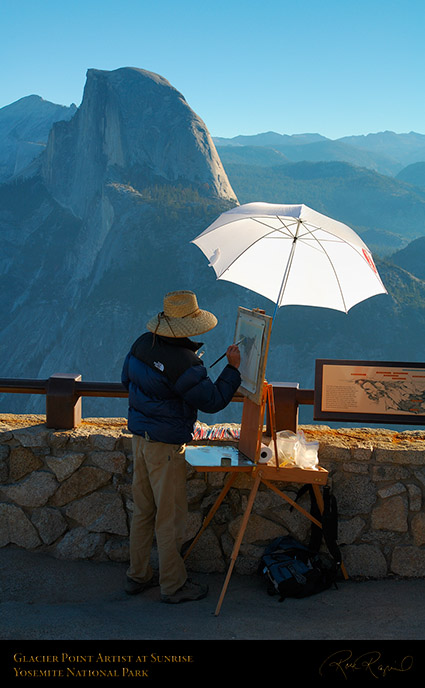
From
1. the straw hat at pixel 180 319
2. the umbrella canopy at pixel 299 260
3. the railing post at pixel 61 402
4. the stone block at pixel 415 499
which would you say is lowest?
the stone block at pixel 415 499

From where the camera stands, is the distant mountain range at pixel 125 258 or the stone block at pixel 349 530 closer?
the stone block at pixel 349 530

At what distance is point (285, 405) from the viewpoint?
396cm

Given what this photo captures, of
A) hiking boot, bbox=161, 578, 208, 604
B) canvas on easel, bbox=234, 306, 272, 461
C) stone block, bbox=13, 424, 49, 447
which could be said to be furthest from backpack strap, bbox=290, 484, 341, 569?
stone block, bbox=13, 424, 49, 447

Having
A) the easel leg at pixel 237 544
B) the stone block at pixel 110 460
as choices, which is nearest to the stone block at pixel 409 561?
the easel leg at pixel 237 544

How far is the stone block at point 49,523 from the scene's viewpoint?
3.98 m

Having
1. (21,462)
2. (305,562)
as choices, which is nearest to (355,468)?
(305,562)

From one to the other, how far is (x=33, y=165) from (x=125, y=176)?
71.3 feet

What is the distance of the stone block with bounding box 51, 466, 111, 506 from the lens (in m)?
3.97

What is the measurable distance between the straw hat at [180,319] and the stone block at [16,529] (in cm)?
172

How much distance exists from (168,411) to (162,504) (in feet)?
1.73

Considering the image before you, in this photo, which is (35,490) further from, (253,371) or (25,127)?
(25,127)

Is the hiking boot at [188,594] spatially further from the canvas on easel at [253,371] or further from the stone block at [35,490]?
the stone block at [35,490]

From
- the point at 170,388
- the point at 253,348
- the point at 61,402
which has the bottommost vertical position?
the point at 61,402

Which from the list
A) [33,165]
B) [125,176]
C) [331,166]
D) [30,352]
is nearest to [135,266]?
[30,352]
